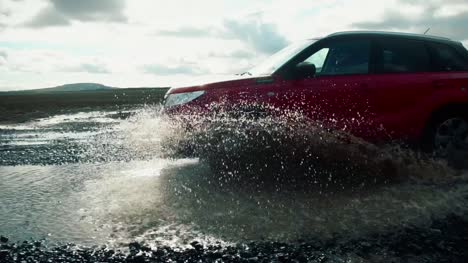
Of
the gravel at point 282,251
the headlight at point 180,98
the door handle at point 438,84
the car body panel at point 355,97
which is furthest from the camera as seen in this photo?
the door handle at point 438,84

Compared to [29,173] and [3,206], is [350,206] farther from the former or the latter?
[29,173]

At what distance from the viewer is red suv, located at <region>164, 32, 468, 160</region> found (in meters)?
5.25

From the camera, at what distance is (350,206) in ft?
12.8

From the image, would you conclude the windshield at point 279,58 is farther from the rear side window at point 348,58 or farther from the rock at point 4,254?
the rock at point 4,254

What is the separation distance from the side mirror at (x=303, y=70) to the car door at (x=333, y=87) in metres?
0.05

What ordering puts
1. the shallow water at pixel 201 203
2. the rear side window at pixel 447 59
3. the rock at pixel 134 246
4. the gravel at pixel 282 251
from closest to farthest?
the gravel at pixel 282 251, the rock at pixel 134 246, the shallow water at pixel 201 203, the rear side window at pixel 447 59

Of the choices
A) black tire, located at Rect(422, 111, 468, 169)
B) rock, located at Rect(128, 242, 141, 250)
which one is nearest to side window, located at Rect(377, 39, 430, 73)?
black tire, located at Rect(422, 111, 468, 169)

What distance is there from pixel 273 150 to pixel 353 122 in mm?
1050

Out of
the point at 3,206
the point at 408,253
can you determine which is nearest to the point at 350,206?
the point at 408,253

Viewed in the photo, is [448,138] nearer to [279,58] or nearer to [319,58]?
[319,58]

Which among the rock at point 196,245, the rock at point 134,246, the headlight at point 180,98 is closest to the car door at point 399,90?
the headlight at point 180,98

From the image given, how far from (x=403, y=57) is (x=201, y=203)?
365 cm

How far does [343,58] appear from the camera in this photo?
577 centimetres

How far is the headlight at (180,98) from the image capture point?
17.5ft
